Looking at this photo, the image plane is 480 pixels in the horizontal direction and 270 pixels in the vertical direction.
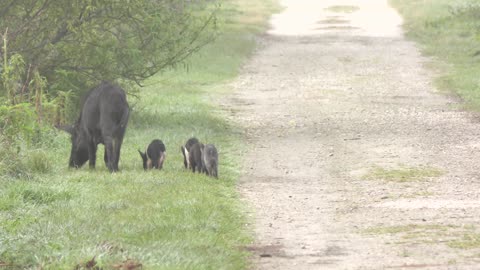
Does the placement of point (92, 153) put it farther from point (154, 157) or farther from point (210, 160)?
point (210, 160)

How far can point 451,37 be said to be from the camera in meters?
36.8

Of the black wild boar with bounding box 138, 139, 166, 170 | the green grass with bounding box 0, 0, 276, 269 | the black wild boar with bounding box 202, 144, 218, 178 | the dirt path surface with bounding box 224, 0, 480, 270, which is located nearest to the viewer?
the green grass with bounding box 0, 0, 276, 269

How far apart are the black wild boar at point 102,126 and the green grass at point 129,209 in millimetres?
241

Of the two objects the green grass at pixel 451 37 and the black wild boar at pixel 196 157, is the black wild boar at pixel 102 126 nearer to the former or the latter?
the black wild boar at pixel 196 157

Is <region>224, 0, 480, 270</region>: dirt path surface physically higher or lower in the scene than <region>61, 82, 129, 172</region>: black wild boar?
lower

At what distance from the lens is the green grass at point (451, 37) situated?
86.8 feet

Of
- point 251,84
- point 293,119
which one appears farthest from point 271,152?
point 251,84

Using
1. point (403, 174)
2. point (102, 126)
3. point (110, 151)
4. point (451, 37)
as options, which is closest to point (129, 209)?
point (110, 151)

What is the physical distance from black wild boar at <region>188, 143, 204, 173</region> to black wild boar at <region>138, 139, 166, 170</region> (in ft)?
1.24

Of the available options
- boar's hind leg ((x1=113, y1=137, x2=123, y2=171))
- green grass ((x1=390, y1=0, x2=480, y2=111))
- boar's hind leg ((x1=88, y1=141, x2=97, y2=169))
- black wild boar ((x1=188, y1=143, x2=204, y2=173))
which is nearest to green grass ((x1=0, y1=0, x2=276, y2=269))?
boar's hind leg ((x1=88, y1=141, x2=97, y2=169))

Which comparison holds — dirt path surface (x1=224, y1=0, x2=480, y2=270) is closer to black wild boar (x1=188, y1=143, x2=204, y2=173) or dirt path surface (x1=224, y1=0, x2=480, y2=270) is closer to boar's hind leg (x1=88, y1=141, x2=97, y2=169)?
black wild boar (x1=188, y1=143, x2=204, y2=173)

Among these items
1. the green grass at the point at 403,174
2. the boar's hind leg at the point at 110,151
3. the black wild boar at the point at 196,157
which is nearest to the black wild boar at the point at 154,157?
the black wild boar at the point at 196,157

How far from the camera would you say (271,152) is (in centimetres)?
1788

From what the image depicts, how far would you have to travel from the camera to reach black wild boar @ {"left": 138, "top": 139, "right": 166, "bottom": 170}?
1545 cm
